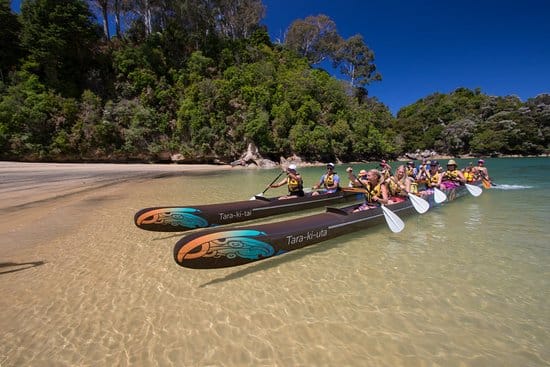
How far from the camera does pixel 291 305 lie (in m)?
3.84

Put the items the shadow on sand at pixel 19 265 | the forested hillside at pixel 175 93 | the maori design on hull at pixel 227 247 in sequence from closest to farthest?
1. the maori design on hull at pixel 227 247
2. the shadow on sand at pixel 19 265
3. the forested hillside at pixel 175 93

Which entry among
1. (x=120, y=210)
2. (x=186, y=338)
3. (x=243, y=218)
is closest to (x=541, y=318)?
(x=186, y=338)

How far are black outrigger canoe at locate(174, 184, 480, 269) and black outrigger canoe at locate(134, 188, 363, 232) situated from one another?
2043mm

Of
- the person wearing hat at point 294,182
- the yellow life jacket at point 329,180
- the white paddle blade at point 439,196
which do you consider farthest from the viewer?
the yellow life jacket at point 329,180

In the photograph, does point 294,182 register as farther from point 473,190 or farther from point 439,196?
point 473,190

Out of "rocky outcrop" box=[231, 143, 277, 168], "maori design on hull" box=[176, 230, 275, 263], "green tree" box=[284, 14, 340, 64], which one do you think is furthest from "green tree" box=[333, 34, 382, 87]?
"maori design on hull" box=[176, 230, 275, 263]

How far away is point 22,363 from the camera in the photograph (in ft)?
8.92

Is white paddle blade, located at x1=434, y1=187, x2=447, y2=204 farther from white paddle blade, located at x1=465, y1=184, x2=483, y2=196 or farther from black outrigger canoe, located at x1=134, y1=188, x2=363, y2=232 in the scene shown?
white paddle blade, located at x1=465, y1=184, x2=483, y2=196

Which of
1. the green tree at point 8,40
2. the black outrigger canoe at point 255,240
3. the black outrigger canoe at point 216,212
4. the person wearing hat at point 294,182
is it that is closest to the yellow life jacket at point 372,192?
the black outrigger canoe at point 255,240

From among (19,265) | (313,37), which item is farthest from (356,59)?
(19,265)

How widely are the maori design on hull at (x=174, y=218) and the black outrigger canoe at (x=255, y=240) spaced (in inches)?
82.2

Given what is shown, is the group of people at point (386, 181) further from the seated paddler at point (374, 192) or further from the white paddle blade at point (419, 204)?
the white paddle blade at point (419, 204)

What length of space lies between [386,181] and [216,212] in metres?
5.21

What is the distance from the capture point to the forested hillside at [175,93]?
26.9 m
